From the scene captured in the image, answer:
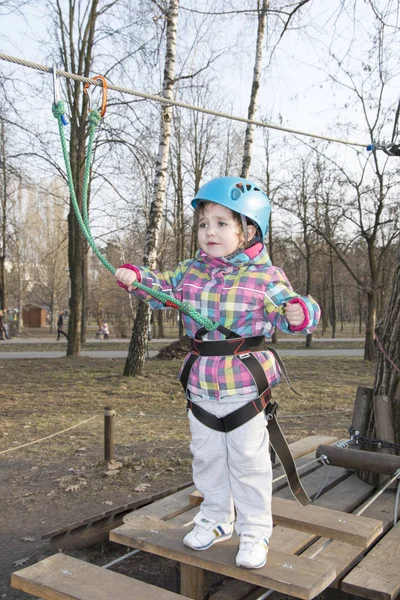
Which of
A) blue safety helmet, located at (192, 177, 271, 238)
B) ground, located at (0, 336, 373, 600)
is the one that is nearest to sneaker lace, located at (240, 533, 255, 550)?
ground, located at (0, 336, 373, 600)

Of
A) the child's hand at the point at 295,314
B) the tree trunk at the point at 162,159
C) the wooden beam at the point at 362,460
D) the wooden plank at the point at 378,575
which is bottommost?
the wooden plank at the point at 378,575

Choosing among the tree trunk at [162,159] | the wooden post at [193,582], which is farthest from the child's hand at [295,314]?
the tree trunk at [162,159]

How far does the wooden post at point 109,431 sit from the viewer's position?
5.64 meters

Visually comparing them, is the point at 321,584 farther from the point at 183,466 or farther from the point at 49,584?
the point at 183,466

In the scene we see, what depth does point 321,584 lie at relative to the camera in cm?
244

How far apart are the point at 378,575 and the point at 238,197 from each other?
1.95 metres

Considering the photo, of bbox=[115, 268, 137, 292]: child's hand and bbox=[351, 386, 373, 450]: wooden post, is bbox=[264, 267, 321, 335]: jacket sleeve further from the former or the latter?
bbox=[351, 386, 373, 450]: wooden post

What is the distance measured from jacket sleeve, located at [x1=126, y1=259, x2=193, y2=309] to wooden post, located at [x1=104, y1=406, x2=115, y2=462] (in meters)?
2.91

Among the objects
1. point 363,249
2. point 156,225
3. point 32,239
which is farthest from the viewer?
point 32,239

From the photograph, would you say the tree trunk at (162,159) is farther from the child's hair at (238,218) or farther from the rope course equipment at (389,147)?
the child's hair at (238,218)

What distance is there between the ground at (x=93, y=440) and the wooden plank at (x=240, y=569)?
0.86 meters

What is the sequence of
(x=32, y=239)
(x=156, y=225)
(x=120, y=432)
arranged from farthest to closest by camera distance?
(x=32, y=239) → (x=156, y=225) → (x=120, y=432)

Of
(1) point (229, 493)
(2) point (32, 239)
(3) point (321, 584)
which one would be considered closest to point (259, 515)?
(1) point (229, 493)

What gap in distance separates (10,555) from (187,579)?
167 cm
